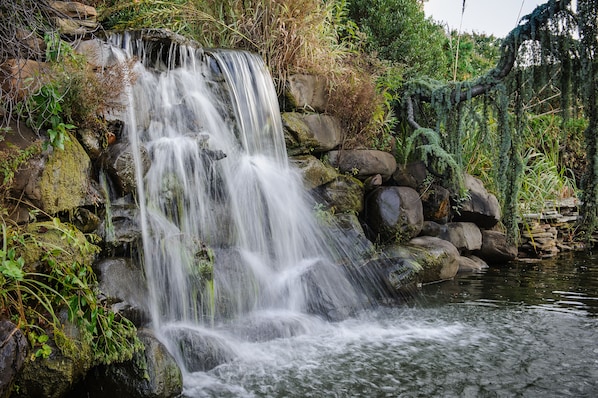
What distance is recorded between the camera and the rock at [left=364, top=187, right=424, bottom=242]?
23.2ft

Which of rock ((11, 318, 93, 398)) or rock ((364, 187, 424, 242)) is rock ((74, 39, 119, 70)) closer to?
rock ((11, 318, 93, 398))

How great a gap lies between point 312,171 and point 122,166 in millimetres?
2845

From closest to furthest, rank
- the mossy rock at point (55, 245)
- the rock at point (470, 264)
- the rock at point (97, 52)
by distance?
1. the mossy rock at point (55, 245)
2. the rock at point (97, 52)
3. the rock at point (470, 264)

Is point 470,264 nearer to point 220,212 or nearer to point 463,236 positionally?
point 463,236

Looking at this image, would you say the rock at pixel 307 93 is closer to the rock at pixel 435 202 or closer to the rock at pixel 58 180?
the rock at pixel 435 202

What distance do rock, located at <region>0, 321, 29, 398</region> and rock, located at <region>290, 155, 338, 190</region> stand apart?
4250mm

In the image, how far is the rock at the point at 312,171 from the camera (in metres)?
6.70

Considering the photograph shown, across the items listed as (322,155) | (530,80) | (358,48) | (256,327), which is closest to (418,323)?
(256,327)

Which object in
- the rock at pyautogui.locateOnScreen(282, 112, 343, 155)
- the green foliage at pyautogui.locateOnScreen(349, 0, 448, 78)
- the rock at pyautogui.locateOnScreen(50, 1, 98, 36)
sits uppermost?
the green foliage at pyautogui.locateOnScreen(349, 0, 448, 78)

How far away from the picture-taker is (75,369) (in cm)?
316

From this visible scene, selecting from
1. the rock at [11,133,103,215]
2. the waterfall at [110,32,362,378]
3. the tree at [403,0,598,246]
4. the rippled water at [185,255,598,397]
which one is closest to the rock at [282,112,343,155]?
the waterfall at [110,32,362,378]

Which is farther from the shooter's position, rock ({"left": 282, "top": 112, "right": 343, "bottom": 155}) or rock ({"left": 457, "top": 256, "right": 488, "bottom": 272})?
rock ({"left": 457, "top": 256, "right": 488, "bottom": 272})

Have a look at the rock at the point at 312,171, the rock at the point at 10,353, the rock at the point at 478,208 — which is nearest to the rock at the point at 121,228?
the rock at the point at 10,353

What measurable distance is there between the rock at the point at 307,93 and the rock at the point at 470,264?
3.30 metres
